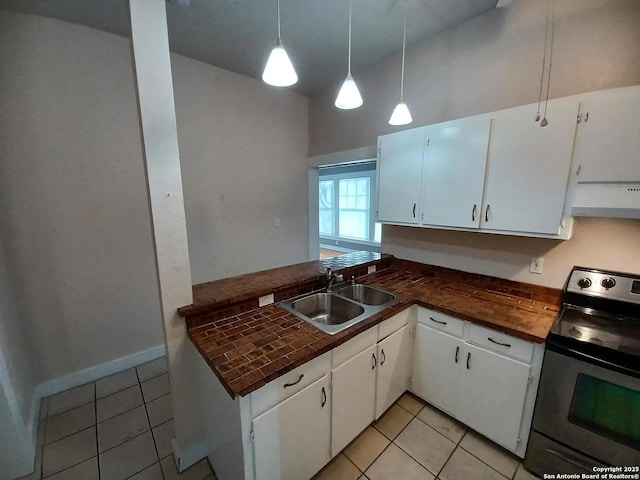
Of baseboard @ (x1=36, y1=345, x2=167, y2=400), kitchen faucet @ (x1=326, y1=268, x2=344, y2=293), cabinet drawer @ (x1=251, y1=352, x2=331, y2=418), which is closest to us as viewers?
cabinet drawer @ (x1=251, y1=352, x2=331, y2=418)

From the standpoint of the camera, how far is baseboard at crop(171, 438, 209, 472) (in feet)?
4.83

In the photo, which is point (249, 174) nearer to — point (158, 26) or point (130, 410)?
point (158, 26)

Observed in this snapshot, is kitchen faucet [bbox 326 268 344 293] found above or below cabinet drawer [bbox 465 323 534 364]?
above

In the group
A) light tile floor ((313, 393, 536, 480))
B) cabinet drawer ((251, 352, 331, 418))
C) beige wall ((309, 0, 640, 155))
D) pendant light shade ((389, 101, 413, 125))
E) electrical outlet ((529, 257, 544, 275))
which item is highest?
beige wall ((309, 0, 640, 155))

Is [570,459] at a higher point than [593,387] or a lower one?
lower

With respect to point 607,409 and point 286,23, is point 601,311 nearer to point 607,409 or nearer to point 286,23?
point 607,409

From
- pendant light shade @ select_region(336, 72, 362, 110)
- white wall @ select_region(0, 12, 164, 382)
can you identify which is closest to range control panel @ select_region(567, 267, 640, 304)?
pendant light shade @ select_region(336, 72, 362, 110)

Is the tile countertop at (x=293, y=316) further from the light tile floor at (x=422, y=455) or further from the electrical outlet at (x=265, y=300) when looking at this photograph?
the light tile floor at (x=422, y=455)

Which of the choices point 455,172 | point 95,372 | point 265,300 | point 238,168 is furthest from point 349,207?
point 95,372

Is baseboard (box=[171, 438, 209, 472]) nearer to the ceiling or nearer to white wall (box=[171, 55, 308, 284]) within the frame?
white wall (box=[171, 55, 308, 284])

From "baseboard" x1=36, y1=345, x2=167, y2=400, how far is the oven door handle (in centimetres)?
252

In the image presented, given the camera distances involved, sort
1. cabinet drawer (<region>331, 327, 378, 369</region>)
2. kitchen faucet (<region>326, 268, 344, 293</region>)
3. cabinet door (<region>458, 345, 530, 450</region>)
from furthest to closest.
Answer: kitchen faucet (<region>326, 268, 344, 293</region>) < cabinet door (<region>458, 345, 530, 450</region>) < cabinet drawer (<region>331, 327, 378, 369</region>)

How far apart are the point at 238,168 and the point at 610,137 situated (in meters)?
2.88

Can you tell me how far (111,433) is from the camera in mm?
1711
